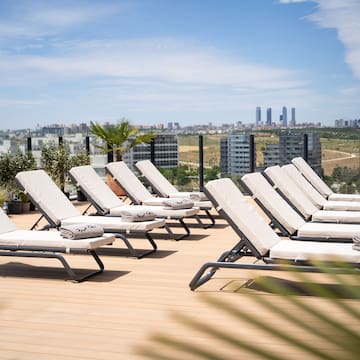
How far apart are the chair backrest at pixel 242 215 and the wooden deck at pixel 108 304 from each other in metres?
0.36

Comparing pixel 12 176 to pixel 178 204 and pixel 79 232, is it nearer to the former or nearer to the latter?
pixel 178 204

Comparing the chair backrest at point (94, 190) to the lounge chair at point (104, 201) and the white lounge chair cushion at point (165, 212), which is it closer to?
the lounge chair at point (104, 201)

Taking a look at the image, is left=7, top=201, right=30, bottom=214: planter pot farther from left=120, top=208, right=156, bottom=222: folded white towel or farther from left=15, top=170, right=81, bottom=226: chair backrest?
left=120, top=208, right=156, bottom=222: folded white towel

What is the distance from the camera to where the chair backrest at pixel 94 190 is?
8445 mm

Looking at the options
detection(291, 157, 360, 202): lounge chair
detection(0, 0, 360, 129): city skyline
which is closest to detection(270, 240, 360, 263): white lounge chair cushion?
detection(291, 157, 360, 202): lounge chair

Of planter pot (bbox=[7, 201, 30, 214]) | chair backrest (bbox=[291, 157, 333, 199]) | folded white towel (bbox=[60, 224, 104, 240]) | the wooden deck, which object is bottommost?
the wooden deck

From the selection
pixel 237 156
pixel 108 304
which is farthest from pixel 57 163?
pixel 108 304

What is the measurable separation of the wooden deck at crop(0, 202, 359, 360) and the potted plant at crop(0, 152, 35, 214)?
4190mm

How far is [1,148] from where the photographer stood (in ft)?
38.8

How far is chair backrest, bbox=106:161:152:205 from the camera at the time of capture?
9492mm

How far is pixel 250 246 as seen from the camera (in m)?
5.39

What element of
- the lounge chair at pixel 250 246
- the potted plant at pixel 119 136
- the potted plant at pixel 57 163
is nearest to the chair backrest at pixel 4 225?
the lounge chair at pixel 250 246

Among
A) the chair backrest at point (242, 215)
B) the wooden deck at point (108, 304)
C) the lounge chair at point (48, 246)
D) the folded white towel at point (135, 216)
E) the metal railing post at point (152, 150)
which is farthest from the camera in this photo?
the metal railing post at point (152, 150)

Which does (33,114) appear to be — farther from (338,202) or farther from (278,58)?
(338,202)
